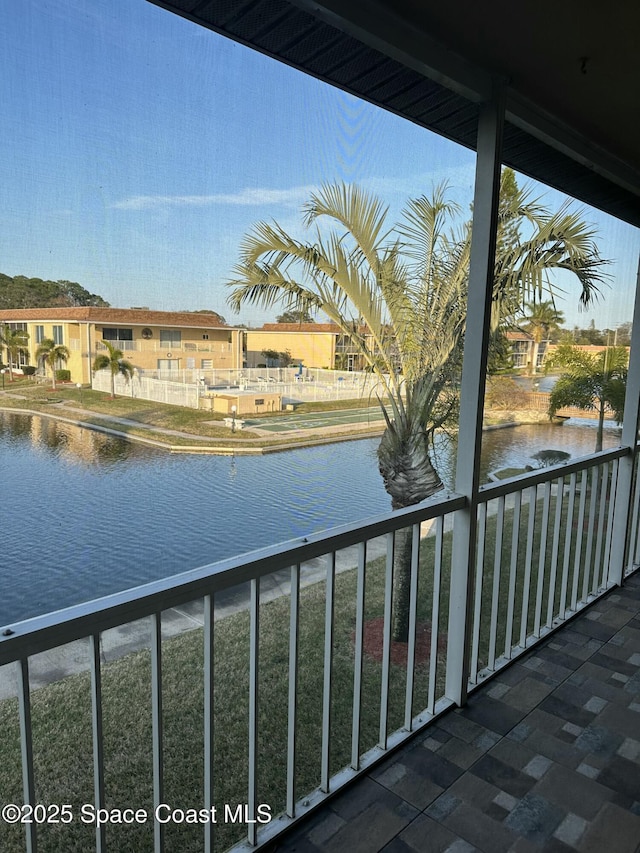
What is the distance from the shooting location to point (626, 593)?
378cm

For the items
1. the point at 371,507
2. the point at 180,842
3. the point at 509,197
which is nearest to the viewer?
the point at 180,842

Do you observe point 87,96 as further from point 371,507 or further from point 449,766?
point 449,766

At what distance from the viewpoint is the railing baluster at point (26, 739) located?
4.03 feet

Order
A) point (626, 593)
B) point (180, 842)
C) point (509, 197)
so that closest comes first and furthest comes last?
point (180, 842), point (509, 197), point (626, 593)

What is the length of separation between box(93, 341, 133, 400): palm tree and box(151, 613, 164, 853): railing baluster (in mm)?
622

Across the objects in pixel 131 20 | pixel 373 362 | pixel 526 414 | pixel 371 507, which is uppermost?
pixel 131 20

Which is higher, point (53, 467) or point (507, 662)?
point (53, 467)

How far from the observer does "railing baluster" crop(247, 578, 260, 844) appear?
1682 millimetres

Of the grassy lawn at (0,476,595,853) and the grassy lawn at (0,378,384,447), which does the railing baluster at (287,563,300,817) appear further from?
the grassy lawn at (0,378,384,447)

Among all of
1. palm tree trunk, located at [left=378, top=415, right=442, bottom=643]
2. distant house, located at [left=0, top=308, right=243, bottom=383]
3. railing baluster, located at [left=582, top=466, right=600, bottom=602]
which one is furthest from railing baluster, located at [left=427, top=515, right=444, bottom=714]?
railing baluster, located at [left=582, top=466, right=600, bottom=602]

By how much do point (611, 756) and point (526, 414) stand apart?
5.16ft

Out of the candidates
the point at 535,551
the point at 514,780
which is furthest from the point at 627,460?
the point at 514,780

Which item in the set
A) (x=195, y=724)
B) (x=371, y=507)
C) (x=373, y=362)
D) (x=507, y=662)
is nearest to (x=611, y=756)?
(x=507, y=662)

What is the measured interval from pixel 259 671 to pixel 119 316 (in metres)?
1.42
